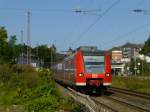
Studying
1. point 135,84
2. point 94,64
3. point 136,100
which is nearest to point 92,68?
point 94,64

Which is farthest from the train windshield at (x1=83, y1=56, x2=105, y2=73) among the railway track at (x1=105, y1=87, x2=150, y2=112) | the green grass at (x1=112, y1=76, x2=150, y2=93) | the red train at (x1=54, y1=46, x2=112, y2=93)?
the green grass at (x1=112, y1=76, x2=150, y2=93)

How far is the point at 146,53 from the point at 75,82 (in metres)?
131

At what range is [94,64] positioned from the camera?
34.1 meters

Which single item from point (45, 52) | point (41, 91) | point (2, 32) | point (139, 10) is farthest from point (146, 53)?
point (41, 91)

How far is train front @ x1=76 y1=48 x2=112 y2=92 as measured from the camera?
1337 inches

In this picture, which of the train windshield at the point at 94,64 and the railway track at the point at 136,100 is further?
the train windshield at the point at 94,64

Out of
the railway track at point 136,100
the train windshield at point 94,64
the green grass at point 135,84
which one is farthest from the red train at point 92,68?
the green grass at point 135,84

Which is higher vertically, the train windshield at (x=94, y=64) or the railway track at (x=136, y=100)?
the train windshield at (x=94, y=64)

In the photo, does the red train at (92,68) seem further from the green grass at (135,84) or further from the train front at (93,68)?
the green grass at (135,84)

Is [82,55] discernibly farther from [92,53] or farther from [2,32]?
[2,32]

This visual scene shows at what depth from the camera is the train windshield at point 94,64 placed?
34.1 meters

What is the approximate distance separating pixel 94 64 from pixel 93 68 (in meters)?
0.27

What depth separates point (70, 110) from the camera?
19125 mm

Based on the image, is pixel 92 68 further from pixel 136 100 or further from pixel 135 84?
pixel 135 84
